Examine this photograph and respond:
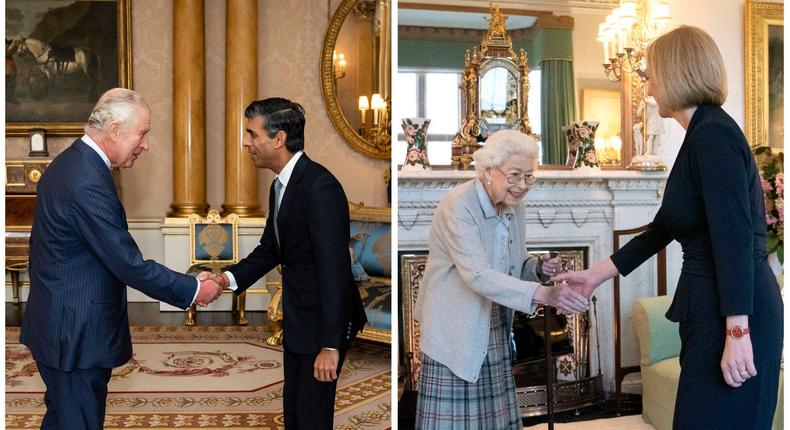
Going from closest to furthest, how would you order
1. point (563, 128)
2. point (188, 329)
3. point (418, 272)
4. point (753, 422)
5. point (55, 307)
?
point (753, 422)
point (55, 307)
point (418, 272)
point (563, 128)
point (188, 329)

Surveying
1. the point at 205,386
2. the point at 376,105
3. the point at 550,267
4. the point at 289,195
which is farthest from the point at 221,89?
the point at 550,267

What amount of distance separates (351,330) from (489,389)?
0.51 m

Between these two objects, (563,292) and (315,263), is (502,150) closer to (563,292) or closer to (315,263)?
(563,292)

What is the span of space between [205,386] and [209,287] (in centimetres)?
228

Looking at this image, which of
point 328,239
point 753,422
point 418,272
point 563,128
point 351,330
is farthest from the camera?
point 563,128

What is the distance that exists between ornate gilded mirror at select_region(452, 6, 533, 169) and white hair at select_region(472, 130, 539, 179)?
5.52 feet

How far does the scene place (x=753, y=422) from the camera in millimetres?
2143

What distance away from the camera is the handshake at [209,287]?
2615 millimetres

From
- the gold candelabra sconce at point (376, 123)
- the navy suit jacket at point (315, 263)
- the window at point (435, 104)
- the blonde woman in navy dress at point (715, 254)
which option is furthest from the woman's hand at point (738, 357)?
the gold candelabra sconce at point (376, 123)

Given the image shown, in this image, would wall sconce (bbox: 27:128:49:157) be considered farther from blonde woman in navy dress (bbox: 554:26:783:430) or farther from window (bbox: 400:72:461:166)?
blonde woman in navy dress (bbox: 554:26:783:430)

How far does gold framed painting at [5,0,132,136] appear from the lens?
769 cm

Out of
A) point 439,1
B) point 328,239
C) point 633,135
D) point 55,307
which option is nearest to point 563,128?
Result: point 633,135

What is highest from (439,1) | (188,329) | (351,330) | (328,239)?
(439,1)

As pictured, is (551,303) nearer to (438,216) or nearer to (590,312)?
(438,216)
